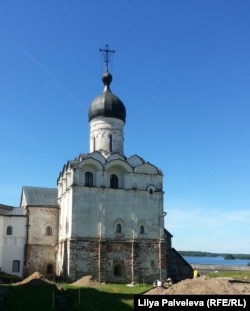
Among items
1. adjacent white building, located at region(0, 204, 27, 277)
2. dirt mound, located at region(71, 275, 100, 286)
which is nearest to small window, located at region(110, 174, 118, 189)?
dirt mound, located at region(71, 275, 100, 286)

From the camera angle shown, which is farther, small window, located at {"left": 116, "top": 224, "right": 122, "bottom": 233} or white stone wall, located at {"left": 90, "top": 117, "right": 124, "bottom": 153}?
white stone wall, located at {"left": 90, "top": 117, "right": 124, "bottom": 153}

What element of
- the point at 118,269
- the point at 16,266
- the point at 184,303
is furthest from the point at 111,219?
the point at 184,303

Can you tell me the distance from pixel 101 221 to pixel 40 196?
24.7 ft

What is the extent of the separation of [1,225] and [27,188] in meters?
4.76

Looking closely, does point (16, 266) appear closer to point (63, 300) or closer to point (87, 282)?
point (87, 282)

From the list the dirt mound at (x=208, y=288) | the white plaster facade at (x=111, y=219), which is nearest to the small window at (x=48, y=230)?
the white plaster facade at (x=111, y=219)

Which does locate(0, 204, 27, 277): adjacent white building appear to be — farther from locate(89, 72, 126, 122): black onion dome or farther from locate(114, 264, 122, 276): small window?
locate(89, 72, 126, 122): black onion dome

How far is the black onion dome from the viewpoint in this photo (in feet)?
103

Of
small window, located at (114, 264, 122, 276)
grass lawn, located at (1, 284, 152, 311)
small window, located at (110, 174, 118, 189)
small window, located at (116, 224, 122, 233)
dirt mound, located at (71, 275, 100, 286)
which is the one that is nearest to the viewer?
grass lawn, located at (1, 284, 152, 311)

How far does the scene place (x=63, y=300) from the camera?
60.1 feet

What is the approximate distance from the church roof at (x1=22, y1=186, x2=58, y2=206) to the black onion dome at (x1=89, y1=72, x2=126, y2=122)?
7.06 metres

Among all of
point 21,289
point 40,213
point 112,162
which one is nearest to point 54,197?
→ point 40,213

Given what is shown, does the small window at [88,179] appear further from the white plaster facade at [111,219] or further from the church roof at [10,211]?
the church roof at [10,211]

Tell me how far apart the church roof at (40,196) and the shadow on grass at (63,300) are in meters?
11.8
